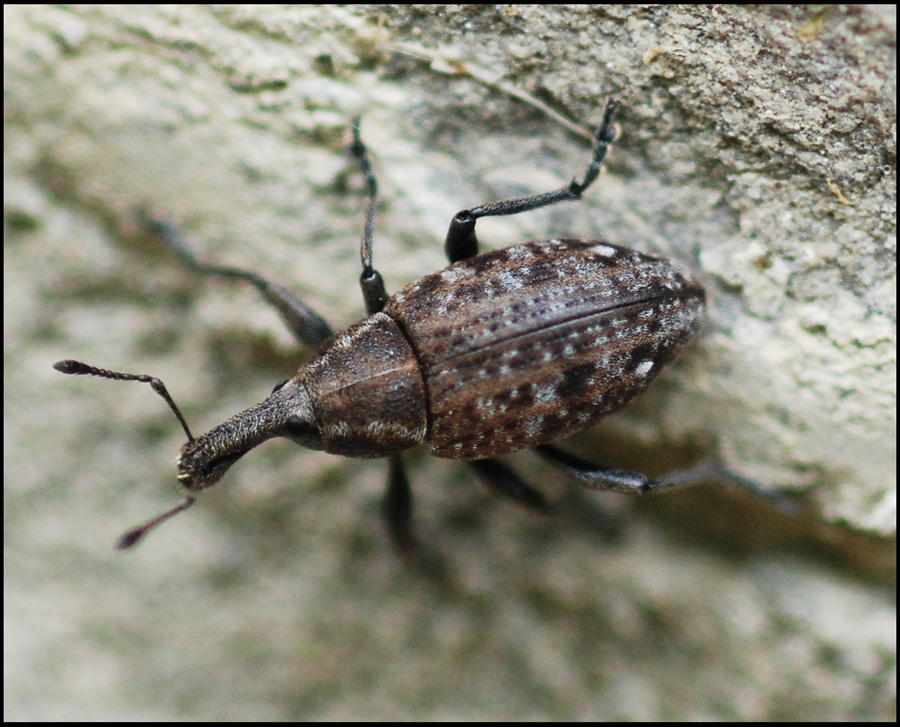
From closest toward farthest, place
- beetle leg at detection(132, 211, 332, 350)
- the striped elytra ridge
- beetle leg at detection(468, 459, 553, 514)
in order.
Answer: the striped elytra ridge
beetle leg at detection(132, 211, 332, 350)
beetle leg at detection(468, 459, 553, 514)

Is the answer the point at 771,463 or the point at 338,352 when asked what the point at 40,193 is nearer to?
the point at 338,352

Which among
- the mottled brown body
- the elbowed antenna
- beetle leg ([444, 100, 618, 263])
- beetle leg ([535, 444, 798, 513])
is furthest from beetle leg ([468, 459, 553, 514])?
the elbowed antenna

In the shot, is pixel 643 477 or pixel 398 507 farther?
pixel 398 507

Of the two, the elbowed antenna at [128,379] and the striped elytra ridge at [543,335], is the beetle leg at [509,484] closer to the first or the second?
the striped elytra ridge at [543,335]

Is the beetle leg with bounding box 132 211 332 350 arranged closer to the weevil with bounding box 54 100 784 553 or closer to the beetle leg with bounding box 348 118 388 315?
the weevil with bounding box 54 100 784 553

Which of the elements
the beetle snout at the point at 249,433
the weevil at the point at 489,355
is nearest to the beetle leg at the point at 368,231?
the weevil at the point at 489,355

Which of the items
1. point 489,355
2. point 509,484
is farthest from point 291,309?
point 509,484

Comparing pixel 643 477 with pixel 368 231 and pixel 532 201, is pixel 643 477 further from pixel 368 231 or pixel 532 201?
pixel 368 231
